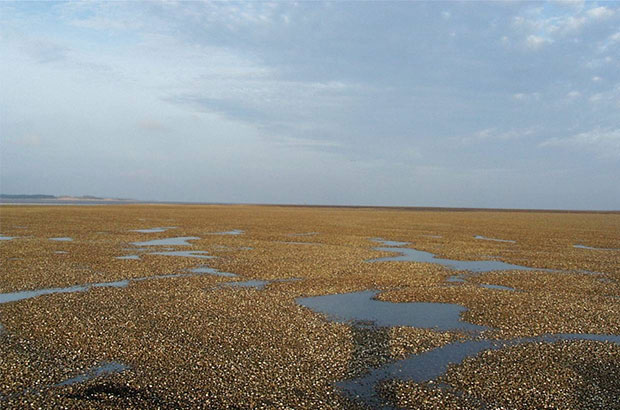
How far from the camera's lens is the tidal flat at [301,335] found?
9148 mm

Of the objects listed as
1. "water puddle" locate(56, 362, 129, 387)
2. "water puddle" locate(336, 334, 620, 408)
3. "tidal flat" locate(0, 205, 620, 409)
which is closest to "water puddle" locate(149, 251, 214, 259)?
"tidal flat" locate(0, 205, 620, 409)

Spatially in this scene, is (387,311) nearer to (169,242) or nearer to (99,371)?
(99,371)

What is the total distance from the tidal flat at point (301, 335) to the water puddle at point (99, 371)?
0.05 meters

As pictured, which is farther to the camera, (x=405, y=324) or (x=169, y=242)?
(x=169, y=242)

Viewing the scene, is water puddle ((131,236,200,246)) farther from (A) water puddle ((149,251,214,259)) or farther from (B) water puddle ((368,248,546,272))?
(B) water puddle ((368,248,546,272))

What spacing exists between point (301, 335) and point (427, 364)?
13.2 feet

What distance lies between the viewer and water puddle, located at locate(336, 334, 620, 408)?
9.44 m

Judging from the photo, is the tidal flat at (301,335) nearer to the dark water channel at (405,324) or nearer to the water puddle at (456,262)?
the dark water channel at (405,324)

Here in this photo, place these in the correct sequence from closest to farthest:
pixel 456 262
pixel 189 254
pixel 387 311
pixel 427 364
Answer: pixel 427 364 < pixel 387 311 < pixel 456 262 < pixel 189 254

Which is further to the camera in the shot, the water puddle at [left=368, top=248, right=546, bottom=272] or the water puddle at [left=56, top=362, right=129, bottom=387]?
the water puddle at [left=368, top=248, right=546, bottom=272]

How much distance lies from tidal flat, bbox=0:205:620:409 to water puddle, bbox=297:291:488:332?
0.26 ft

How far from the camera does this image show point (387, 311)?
16.2 meters

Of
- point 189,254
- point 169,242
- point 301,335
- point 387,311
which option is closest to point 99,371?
point 301,335

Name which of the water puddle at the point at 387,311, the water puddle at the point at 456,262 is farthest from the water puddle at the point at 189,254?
the water puddle at the point at 387,311
